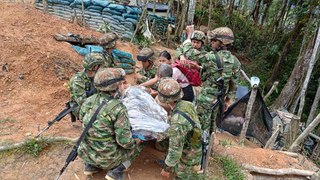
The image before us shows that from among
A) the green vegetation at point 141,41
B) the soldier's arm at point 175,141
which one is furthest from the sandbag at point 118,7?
the soldier's arm at point 175,141

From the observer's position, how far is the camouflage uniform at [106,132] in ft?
9.43

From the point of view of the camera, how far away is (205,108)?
452 cm

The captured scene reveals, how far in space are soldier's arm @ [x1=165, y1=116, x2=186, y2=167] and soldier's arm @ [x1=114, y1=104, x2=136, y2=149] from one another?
429 mm

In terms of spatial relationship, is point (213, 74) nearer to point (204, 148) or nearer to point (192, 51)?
point (192, 51)

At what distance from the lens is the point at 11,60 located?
6.03m

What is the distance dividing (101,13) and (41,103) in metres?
4.78

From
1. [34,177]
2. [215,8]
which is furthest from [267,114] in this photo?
[215,8]

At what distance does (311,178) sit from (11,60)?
603cm

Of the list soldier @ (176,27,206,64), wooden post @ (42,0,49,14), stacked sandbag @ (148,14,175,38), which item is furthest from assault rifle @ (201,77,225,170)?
wooden post @ (42,0,49,14)

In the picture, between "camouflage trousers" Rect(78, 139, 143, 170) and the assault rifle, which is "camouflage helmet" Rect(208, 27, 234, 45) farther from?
"camouflage trousers" Rect(78, 139, 143, 170)

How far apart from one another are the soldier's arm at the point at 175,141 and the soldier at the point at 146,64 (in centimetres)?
146

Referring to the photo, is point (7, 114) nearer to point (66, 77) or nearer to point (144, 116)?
point (66, 77)

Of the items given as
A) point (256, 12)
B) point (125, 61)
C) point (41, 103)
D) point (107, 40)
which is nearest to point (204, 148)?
point (107, 40)

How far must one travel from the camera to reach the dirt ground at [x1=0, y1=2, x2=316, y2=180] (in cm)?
362
